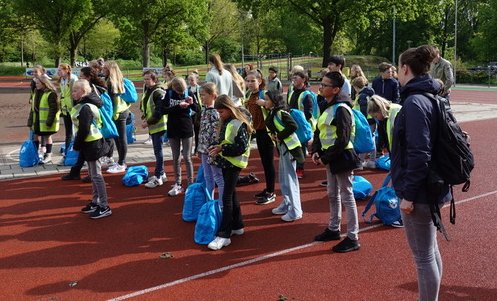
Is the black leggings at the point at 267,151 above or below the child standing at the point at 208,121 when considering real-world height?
below

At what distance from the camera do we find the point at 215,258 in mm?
5188

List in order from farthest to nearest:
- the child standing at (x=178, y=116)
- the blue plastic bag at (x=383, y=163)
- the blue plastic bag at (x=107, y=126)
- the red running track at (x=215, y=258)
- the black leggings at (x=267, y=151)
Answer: the blue plastic bag at (x=383, y=163) → the blue plastic bag at (x=107, y=126) → the child standing at (x=178, y=116) → the black leggings at (x=267, y=151) → the red running track at (x=215, y=258)

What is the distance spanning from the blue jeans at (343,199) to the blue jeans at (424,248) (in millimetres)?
1660

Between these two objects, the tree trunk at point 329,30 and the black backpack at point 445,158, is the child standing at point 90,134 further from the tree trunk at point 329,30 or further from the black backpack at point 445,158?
the tree trunk at point 329,30

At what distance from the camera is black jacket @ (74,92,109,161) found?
6417 millimetres

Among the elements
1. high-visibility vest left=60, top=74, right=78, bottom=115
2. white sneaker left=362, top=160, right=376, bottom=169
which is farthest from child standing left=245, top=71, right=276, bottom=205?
high-visibility vest left=60, top=74, right=78, bottom=115

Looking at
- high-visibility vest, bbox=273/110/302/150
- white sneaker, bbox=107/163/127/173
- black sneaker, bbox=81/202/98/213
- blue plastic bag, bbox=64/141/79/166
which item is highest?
high-visibility vest, bbox=273/110/302/150

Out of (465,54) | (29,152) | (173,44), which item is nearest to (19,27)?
(173,44)

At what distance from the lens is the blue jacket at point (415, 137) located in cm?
316

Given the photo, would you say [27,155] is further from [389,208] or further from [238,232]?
[389,208]

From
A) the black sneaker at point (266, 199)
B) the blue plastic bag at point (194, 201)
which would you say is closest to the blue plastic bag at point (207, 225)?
the blue plastic bag at point (194, 201)

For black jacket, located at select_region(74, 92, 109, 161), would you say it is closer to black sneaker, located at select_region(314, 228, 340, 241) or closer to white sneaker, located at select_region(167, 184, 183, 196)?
white sneaker, located at select_region(167, 184, 183, 196)

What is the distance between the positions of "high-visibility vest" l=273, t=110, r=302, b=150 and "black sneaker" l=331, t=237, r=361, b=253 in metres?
1.42

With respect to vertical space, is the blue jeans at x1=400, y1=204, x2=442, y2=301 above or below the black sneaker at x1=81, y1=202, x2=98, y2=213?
above
